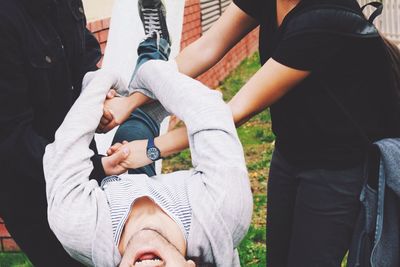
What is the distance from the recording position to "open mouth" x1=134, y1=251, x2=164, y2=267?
1.96 meters

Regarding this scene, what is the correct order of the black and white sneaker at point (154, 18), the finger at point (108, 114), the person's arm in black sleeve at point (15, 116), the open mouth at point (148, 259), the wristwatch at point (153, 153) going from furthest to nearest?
the black and white sneaker at point (154, 18)
the finger at point (108, 114)
the wristwatch at point (153, 153)
the person's arm in black sleeve at point (15, 116)
the open mouth at point (148, 259)

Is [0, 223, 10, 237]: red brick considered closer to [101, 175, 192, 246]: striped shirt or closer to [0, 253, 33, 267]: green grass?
[0, 253, 33, 267]: green grass

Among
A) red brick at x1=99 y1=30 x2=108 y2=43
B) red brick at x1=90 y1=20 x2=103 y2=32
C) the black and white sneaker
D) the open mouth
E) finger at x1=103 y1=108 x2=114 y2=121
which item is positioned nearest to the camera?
the open mouth

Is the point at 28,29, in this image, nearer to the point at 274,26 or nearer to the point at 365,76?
the point at 274,26

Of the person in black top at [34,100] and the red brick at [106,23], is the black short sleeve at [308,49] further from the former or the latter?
the red brick at [106,23]

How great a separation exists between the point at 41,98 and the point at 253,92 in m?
0.82

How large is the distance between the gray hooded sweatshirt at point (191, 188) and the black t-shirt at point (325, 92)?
0.32 meters

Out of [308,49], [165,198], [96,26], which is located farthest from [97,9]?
[308,49]

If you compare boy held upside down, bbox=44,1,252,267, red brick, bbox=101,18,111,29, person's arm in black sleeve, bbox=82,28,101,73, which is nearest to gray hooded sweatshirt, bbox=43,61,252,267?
boy held upside down, bbox=44,1,252,267

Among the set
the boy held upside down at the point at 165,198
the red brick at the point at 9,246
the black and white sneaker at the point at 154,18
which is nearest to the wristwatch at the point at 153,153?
the boy held upside down at the point at 165,198

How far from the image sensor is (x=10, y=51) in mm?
2137

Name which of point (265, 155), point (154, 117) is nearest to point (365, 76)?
point (154, 117)

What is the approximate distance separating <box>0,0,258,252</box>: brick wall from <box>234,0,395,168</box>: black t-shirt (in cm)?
218

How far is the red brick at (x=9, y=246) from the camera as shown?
4.01 metres
